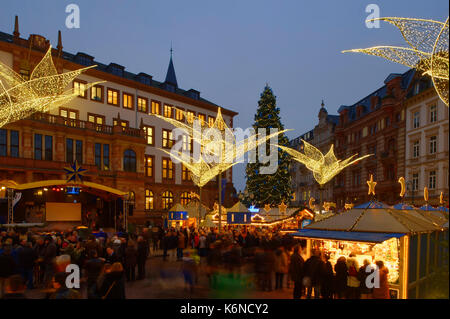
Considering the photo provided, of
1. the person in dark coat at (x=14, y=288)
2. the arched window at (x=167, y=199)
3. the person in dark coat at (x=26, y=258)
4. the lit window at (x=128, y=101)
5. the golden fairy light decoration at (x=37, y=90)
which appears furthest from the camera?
the arched window at (x=167, y=199)

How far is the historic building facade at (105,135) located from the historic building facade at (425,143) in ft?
77.9

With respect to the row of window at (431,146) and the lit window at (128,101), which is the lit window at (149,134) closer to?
the lit window at (128,101)

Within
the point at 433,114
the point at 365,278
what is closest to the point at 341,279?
the point at 365,278

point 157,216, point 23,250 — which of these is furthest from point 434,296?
point 157,216

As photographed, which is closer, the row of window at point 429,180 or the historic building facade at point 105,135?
the historic building facade at point 105,135

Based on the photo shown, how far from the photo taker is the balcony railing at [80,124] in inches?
1176

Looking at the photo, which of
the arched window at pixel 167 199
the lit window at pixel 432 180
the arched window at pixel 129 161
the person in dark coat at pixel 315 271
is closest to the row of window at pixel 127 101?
the arched window at pixel 129 161

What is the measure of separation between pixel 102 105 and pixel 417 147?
1399 inches

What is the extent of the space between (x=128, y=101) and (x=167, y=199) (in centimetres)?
1298

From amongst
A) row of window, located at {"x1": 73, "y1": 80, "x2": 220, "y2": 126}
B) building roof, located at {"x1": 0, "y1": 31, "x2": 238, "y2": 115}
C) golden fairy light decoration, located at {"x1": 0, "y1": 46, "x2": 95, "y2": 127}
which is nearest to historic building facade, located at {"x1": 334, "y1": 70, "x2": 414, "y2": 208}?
row of window, located at {"x1": 73, "y1": 80, "x2": 220, "y2": 126}

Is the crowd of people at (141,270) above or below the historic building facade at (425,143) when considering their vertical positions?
below

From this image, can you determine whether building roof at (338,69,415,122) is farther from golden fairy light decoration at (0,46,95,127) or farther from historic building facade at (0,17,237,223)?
golden fairy light decoration at (0,46,95,127)

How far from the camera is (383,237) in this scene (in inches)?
396

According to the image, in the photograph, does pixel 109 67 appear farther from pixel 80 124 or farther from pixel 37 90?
pixel 37 90
